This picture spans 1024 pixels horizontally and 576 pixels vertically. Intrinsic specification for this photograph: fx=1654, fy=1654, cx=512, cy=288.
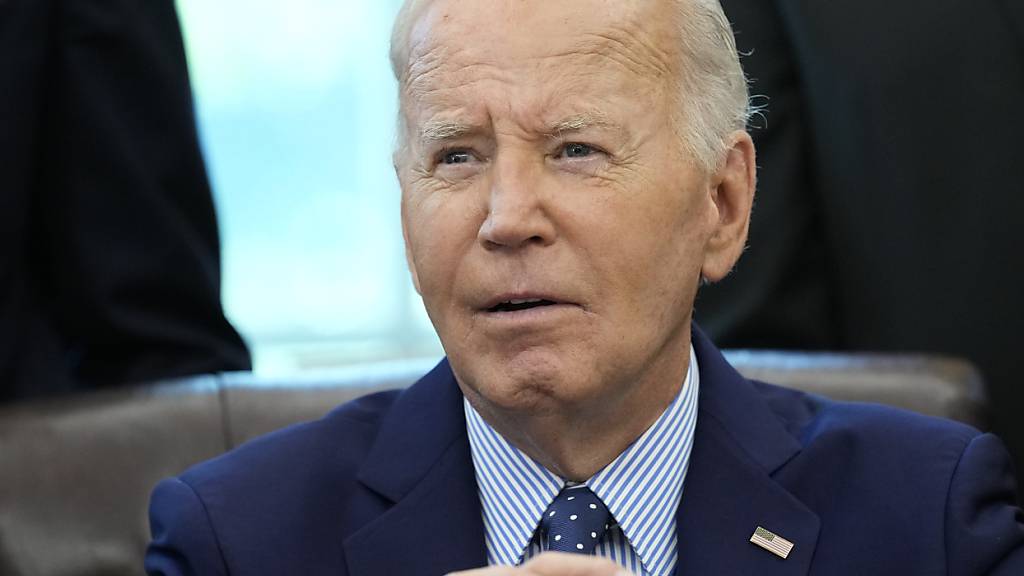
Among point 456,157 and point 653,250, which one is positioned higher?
point 456,157

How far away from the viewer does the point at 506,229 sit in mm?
1939

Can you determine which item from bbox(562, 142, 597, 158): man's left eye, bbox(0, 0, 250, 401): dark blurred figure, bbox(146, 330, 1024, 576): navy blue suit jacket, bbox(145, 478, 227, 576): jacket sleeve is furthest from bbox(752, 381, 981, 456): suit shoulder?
bbox(0, 0, 250, 401): dark blurred figure

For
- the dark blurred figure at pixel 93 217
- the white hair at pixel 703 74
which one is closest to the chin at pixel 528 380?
the white hair at pixel 703 74

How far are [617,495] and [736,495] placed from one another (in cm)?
16

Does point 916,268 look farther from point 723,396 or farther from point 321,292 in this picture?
Result: point 321,292

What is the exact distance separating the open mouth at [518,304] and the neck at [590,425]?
154mm

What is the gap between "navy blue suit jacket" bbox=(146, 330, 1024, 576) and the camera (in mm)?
2107

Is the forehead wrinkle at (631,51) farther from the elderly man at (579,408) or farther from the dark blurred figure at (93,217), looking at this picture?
the dark blurred figure at (93,217)

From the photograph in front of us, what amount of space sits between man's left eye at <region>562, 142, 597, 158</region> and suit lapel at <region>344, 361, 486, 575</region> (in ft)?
1.48

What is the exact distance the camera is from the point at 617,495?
2146 mm

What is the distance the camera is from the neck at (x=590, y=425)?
212cm

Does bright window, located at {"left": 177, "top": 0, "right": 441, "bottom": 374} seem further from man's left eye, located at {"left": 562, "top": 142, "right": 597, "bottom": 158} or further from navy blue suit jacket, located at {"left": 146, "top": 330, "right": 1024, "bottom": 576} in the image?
man's left eye, located at {"left": 562, "top": 142, "right": 597, "bottom": 158}

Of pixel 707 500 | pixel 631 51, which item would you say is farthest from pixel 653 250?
pixel 707 500

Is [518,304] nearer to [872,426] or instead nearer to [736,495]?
[736,495]
